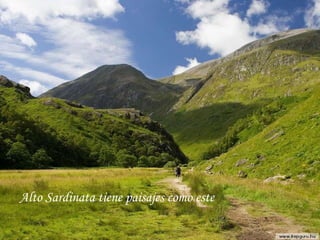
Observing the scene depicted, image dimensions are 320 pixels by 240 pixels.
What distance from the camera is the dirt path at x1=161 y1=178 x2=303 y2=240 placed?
17.2m

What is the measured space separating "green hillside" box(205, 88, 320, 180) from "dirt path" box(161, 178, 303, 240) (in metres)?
13.3

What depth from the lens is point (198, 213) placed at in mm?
21297

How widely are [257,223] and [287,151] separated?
27443 mm

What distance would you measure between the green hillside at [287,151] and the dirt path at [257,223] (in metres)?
13.3

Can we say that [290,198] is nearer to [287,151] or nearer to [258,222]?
[258,222]

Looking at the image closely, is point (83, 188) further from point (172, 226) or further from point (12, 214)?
point (172, 226)

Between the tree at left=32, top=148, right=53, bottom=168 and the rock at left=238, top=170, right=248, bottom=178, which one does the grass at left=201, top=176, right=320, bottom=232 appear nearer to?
the rock at left=238, top=170, right=248, bottom=178

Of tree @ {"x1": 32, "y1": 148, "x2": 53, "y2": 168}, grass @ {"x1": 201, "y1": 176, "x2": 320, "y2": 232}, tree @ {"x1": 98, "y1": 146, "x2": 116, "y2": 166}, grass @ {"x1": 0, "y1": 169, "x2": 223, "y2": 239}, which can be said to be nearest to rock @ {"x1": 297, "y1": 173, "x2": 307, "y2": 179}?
grass @ {"x1": 201, "y1": 176, "x2": 320, "y2": 232}

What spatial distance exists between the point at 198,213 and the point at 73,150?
168 meters

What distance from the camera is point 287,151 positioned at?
45.0 m

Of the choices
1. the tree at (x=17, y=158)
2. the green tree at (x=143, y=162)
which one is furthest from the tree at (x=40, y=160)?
the green tree at (x=143, y=162)

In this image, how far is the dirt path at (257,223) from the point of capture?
1716 centimetres

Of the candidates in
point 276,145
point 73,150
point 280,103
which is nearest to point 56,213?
point 276,145

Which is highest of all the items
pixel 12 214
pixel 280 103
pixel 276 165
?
pixel 280 103
